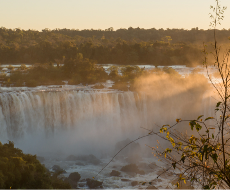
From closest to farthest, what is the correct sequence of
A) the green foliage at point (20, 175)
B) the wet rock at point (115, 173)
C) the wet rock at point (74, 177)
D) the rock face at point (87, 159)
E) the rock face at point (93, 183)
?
the green foliage at point (20, 175), the rock face at point (93, 183), the wet rock at point (74, 177), the wet rock at point (115, 173), the rock face at point (87, 159)

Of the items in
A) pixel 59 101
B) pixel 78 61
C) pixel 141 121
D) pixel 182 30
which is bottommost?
pixel 141 121

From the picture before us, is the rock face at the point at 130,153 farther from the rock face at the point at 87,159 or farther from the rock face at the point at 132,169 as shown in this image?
the rock face at the point at 87,159

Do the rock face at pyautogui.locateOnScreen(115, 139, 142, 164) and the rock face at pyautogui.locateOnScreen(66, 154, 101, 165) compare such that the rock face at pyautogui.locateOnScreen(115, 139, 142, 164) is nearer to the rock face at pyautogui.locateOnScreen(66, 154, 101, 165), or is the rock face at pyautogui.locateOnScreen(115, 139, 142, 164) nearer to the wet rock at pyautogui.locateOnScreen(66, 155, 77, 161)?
the rock face at pyautogui.locateOnScreen(66, 154, 101, 165)

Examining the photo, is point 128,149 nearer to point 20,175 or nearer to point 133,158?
point 133,158

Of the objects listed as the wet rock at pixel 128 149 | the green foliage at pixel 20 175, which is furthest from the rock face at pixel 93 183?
the wet rock at pixel 128 149

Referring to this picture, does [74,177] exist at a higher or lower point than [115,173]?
higher

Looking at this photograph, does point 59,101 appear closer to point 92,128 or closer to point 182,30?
point 92,128

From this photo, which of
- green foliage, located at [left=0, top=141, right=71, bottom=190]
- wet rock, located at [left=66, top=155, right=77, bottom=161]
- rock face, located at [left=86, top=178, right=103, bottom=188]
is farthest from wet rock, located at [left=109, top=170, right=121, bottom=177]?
green foliage, located at [left=0, top=141, right=71, bottom=190]

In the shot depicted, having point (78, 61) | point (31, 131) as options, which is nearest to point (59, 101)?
point (31, 131)

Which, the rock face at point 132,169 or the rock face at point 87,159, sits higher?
the rock face at point 87,159

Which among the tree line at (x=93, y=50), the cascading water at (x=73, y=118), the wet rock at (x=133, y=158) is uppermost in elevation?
the tree line at (x=93, y=50)

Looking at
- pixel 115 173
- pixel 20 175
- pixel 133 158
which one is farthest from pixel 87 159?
pixel 20 175
